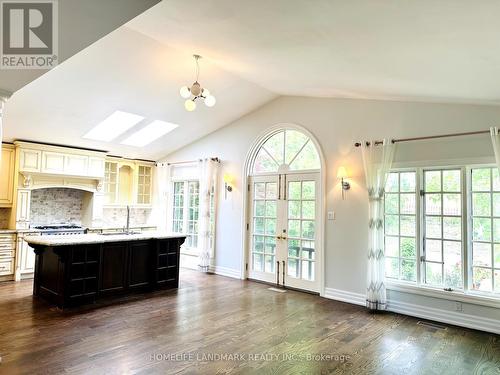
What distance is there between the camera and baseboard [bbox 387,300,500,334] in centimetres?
384

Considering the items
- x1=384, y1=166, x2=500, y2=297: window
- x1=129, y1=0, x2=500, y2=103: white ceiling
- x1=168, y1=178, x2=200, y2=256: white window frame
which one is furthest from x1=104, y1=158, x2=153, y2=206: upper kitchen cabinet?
x1=384, y1=166, x2=500, y2=297: window

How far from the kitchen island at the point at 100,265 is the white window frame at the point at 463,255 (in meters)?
3.52

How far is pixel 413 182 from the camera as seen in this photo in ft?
14.7

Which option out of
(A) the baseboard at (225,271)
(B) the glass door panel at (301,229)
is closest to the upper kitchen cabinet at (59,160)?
(A) the baseboard at (225,271)

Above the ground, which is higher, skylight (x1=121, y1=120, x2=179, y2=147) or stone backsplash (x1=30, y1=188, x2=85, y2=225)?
skylight (x1=121, y1=120, x2=179, y2=147)

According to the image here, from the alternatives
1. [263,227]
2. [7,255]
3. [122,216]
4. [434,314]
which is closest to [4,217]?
[7,255]

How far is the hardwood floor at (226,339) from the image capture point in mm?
2904

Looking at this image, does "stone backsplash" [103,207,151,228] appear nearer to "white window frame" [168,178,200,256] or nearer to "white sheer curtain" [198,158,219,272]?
"white window frame" [168,178,200,256]

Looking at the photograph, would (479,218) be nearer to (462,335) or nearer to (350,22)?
(462,335)

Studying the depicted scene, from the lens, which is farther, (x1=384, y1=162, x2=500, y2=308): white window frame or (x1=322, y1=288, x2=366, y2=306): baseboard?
(x1=322, y1=288, x2=366, y2=306): baseboard

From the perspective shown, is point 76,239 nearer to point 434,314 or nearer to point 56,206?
point 56,206

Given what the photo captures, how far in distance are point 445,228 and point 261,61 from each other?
3.12 m

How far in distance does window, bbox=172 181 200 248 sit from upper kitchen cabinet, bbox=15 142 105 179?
1.72 meters

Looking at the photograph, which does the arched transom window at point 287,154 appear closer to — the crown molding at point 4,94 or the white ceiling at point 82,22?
the white ceiling at point 82,22
